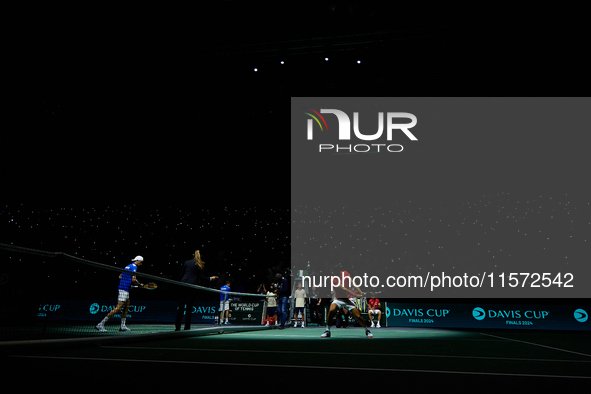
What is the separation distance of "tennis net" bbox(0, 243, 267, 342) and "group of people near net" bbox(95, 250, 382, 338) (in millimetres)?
46

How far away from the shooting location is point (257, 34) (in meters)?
12.7

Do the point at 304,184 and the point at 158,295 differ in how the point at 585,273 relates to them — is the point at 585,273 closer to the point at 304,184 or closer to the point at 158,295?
the point at 304,184

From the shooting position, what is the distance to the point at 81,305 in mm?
11383

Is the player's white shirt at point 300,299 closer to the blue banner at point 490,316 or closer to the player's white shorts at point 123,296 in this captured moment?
the blue banner at point 490,316

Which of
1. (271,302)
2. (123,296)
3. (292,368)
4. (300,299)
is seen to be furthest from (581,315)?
(292,368)

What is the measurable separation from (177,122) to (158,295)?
252 inches

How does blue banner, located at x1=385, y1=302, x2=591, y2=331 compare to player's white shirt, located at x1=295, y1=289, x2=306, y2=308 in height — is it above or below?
below

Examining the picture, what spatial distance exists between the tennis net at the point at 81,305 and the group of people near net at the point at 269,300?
1.8 inches

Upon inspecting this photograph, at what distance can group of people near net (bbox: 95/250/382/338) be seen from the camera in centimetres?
870

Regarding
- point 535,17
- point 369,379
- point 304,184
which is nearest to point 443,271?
point 304,184

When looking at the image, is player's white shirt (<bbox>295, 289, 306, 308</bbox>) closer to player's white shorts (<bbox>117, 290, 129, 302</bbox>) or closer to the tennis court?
player's white shorts (<bbox>117, 290, 129, 302</bbox>)

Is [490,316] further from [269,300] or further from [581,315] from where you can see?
[269,300]

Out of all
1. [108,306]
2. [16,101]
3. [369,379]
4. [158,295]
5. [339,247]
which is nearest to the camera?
[369,379]

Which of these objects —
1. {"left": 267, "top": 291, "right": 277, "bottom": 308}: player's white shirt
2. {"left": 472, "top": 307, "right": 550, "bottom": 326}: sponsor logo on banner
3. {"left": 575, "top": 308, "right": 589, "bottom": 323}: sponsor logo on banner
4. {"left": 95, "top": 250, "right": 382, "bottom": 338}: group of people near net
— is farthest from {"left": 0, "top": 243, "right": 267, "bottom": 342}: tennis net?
{"left": 575, "top": 308, "right": 589, "bottom": 323}: sponsor logo on banner
